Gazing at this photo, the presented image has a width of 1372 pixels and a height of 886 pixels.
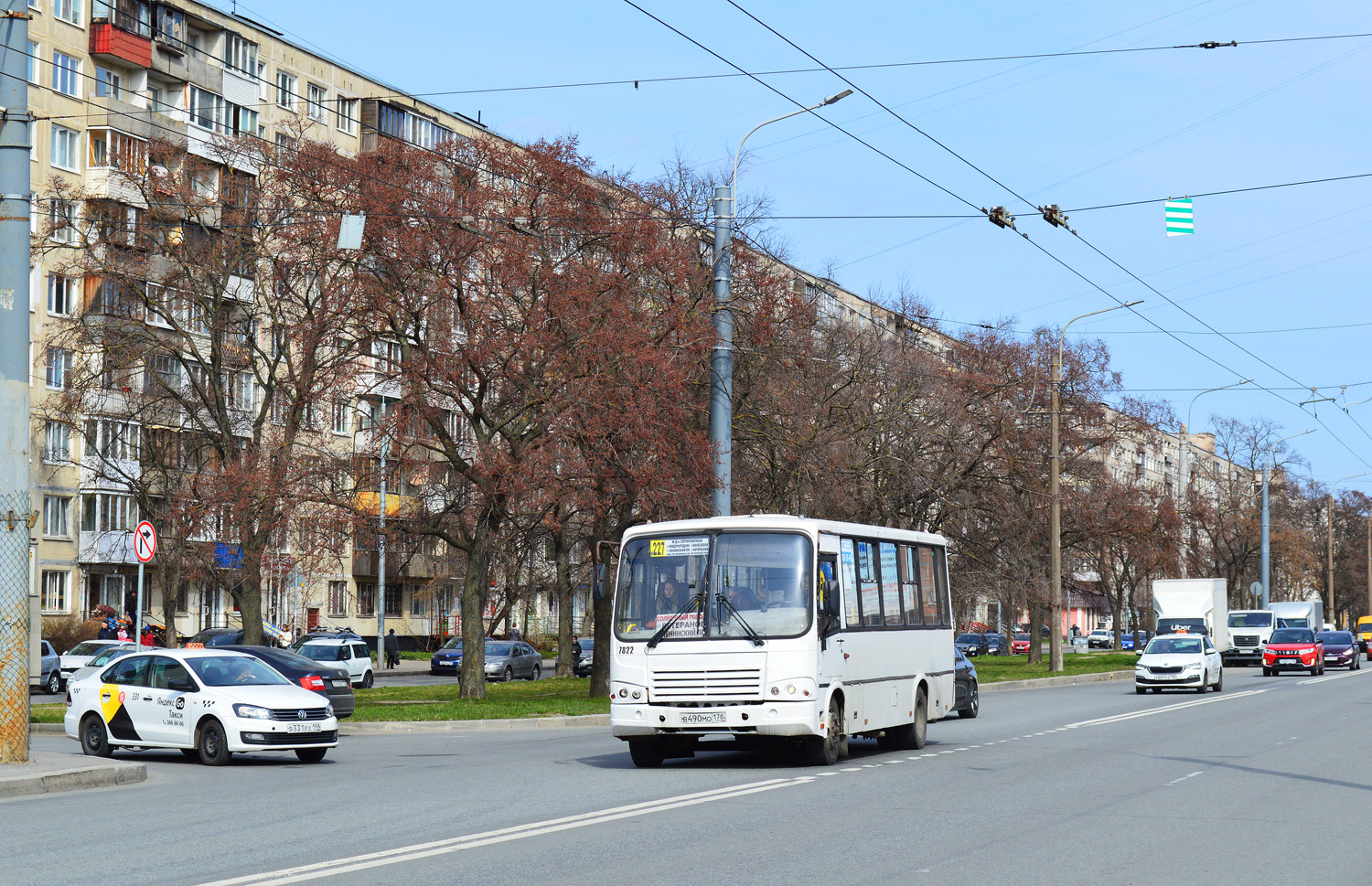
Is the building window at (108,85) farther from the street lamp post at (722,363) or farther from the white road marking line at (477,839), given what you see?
the white road marking line at (477,839)

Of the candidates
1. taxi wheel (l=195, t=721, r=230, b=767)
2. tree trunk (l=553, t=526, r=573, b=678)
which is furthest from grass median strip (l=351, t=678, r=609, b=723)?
taxi wheel (l=195, t=721, r=230, b=767)

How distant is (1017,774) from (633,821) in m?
5.86

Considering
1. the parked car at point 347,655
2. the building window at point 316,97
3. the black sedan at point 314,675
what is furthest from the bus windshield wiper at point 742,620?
the building window at point 316,97

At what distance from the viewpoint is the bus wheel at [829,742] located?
1670cm

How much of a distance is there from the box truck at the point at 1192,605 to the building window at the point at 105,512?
37095mm

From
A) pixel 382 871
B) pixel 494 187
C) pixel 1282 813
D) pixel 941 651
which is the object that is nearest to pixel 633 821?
pixel 382 871

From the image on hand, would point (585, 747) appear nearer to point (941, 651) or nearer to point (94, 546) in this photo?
point (941, 651)

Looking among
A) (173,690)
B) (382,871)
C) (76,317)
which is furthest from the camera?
(76,317)

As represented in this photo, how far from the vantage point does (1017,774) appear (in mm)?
16078

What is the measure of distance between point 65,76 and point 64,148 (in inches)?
107

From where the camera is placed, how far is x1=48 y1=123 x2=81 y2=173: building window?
54500 millimetres

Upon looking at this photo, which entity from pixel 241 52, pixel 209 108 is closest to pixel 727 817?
pixel 209 108

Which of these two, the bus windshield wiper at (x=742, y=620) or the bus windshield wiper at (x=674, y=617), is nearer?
the bus windshield wiper at (x=742, y=620)

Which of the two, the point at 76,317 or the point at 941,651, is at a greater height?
the point at 76,317
